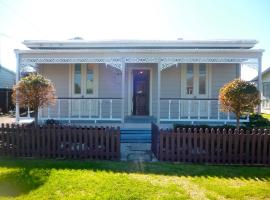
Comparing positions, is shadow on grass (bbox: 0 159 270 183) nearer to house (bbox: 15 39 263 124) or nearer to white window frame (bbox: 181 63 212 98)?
house (bbox: 15 39 263 124)

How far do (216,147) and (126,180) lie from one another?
337 centimetres

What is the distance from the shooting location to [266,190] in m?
5.75

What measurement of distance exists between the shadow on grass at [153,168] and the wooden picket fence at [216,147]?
0.37 m

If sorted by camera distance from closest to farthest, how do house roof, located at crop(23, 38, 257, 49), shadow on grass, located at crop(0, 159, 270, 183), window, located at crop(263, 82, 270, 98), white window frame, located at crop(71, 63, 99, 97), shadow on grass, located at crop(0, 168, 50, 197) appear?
shadow on grass, located at crop(0, 168, 50, 197) < shadow on grass, located at crop(0, 159, 270, 183) < white window frame, located at crop(71, 63, 99, 97) < house roof, located at crop(23, 38, 257, 49) < window, located at crop(263, 82, 270, 98)

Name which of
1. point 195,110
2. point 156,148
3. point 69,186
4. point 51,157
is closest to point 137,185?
point 69,186

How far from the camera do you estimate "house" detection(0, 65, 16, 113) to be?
82.0 feet

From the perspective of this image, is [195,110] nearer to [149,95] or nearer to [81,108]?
[149,95]

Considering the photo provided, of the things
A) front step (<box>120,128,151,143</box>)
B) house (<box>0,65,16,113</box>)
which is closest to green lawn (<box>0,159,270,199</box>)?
front step (<box>120,128,151,143</box>)

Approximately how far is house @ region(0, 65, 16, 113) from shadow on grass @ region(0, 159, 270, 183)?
757 inches

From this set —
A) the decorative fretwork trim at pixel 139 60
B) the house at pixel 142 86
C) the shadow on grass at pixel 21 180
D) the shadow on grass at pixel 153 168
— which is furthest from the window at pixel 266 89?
the shadow on grass at pixel 21 180

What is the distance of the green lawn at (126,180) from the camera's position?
5402mm

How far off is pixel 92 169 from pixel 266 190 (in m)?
4.22

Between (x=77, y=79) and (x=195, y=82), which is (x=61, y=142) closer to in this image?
(x=77, y=79)

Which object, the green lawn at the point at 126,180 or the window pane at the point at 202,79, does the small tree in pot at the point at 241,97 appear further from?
the window pane at the point at 202,79
